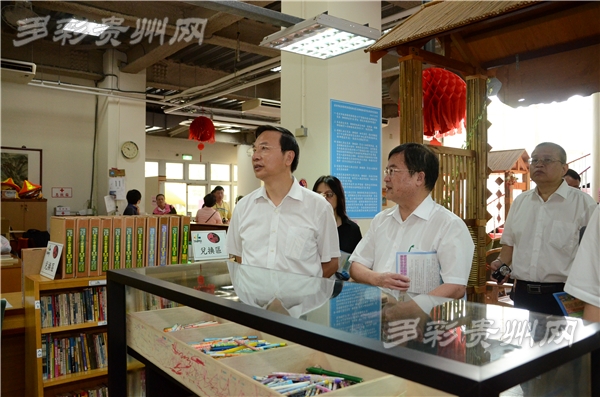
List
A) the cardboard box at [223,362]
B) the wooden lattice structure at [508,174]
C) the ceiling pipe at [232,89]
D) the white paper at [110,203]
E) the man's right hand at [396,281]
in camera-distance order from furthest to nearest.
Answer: the ceiling pipe at [232,89] < the wooden lattice structure at [508,174] < the white paper at [110,203] < the man's right hand at [396,281] < the cardboard box at [223,362]

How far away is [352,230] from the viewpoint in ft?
11.1

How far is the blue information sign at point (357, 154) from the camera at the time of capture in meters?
4.61

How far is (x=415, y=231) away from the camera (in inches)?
78.3

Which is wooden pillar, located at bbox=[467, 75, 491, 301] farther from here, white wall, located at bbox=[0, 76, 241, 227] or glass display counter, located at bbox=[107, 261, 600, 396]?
white wall, located at bbox=[0, 76, 241, 227]

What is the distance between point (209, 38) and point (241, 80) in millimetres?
2279

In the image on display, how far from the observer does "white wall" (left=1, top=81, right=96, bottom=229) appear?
28.8 feet

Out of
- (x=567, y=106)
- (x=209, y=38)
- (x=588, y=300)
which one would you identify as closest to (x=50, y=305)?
(x=588, y=300)

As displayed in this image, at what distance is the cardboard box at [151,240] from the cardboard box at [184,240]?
20 cm

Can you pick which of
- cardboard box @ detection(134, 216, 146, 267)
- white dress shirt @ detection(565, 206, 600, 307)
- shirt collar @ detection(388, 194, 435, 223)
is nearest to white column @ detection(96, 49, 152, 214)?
cardboard box @ detection(134, 216, 146, 267)

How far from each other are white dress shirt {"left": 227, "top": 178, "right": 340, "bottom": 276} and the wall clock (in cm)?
691

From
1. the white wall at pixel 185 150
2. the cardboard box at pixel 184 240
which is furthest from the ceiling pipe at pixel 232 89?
the cardboard box at pixel 184 240

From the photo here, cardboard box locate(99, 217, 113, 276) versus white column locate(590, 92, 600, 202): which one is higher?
white column locate(590, 92, 600, 202)

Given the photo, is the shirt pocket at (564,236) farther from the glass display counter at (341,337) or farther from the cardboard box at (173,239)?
the cardboard box at (173,239)

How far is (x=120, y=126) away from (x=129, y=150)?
500 millimetres
